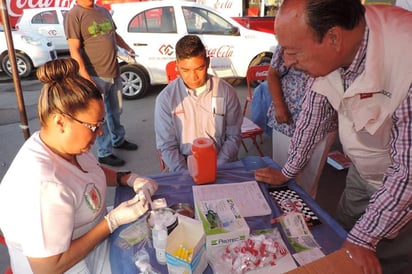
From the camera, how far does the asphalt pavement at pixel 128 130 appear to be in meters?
3.55

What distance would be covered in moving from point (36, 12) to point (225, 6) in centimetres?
520

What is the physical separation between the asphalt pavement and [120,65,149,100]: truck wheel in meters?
0.12

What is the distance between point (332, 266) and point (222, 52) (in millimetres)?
4886

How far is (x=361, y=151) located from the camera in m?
1.39

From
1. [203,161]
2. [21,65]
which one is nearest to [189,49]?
[203,161]

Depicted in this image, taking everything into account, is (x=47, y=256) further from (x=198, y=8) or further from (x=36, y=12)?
(x=36, y=12)

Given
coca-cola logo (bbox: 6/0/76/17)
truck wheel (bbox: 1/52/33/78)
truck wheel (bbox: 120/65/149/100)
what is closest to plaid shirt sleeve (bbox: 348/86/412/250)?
truck wheel (bbox: 120/65/149/100)

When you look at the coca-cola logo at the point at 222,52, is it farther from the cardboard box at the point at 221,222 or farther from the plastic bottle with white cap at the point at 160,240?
the plastic bottle with white cap at the point at 160,240

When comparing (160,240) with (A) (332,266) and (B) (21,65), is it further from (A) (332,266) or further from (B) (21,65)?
(B) (21,65)

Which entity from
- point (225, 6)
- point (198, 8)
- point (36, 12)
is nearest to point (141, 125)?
point (198, 8)

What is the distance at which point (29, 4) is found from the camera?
30.2ft

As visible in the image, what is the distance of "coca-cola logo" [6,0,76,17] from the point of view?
29.4 feet

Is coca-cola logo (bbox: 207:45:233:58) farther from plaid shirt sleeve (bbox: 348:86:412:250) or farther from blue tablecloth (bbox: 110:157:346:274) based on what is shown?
plaid shirt sleeve (bbox: 348:86:412:250)

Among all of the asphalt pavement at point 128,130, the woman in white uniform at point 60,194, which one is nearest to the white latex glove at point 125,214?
the woman in white uniform at point 60,194
